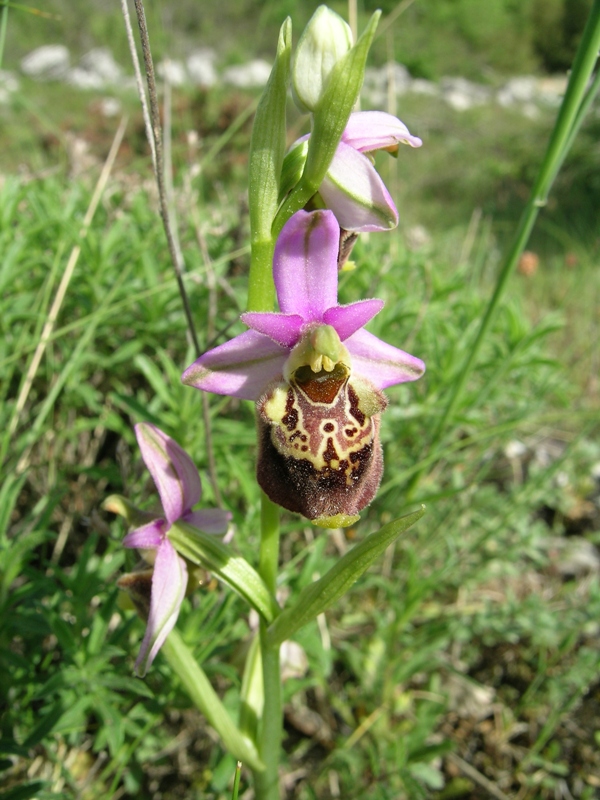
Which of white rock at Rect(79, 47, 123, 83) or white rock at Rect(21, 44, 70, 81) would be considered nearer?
white rock at Rect(21, 44, 70, 81)

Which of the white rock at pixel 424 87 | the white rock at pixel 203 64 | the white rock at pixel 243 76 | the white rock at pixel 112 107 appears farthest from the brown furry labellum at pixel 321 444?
the white rock at pixel 424 87

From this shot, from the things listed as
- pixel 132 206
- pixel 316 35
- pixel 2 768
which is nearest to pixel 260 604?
pixel 2 768

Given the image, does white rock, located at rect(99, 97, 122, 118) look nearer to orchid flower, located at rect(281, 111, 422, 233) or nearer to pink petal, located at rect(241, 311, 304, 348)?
orchid flower, located at rect(281, 111, 422, 233)

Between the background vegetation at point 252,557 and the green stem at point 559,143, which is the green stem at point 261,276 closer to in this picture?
the background vegetation at point 252,557

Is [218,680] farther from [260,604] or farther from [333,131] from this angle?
[333,131]

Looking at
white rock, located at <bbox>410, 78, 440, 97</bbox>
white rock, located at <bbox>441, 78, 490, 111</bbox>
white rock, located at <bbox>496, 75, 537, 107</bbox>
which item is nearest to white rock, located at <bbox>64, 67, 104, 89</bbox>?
white rock, located at <bbox>410, 78, 440, 97</bbox>

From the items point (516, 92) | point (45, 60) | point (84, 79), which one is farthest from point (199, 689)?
point (516, 92)

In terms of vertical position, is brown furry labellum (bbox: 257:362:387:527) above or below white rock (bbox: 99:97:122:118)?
above
